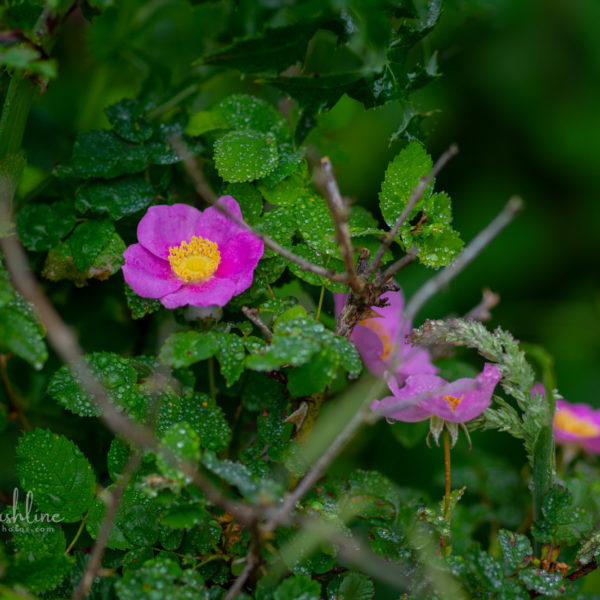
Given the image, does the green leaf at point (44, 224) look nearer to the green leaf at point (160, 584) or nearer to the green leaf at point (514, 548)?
the green leaf at point (160, 584)

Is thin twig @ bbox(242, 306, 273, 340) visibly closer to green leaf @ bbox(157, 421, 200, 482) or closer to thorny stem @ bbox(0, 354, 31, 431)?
green leaf @ bbox(157, 421, 200, 482)

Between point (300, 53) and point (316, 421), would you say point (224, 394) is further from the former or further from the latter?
point (300, 53)

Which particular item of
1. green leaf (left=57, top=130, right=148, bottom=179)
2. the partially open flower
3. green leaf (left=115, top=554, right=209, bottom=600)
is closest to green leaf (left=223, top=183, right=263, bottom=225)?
green leaf (left=57, top=130, right=148, bottom=179)

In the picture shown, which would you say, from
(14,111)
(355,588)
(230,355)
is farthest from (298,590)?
(14,111)

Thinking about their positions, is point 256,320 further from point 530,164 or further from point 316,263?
point 530,164

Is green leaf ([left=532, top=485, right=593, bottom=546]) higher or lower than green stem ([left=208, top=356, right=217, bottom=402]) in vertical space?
lower

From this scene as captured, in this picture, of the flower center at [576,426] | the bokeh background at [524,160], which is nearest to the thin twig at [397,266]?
the flower center at [576,426]

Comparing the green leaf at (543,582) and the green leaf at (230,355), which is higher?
the green leaf at (230,355)
